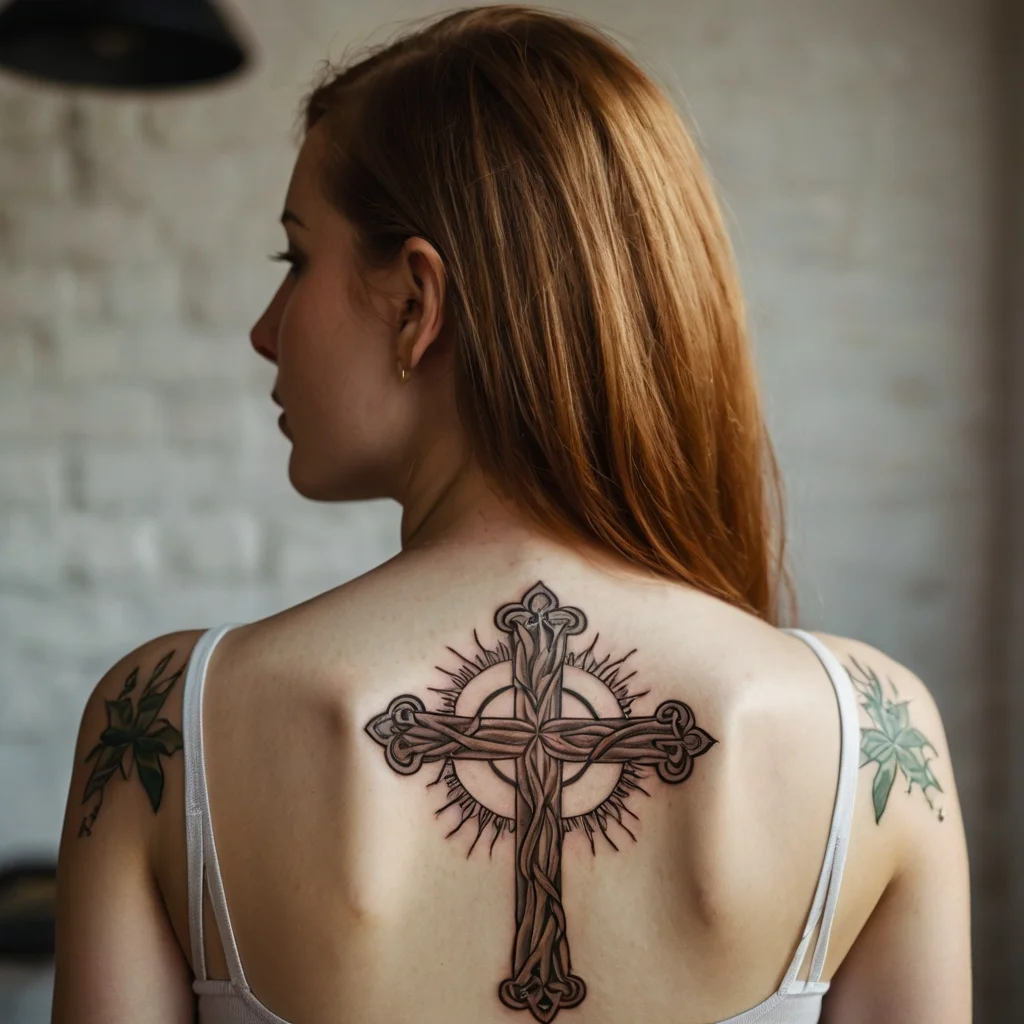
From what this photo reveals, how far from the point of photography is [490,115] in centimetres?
80

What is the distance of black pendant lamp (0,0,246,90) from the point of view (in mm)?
1199

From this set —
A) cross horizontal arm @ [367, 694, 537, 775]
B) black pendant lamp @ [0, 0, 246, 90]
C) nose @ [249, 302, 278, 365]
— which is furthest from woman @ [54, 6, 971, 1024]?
black pendant lamp @ [0, 0, 246, 90]

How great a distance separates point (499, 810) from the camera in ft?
2.39

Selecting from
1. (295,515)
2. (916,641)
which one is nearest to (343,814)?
(295,515)

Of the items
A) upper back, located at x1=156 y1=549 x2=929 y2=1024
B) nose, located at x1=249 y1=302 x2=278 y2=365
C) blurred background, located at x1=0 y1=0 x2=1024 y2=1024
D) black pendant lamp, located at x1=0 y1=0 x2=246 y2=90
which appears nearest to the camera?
upper back, located at x1=156 y1=549 x2=929 y2=1024

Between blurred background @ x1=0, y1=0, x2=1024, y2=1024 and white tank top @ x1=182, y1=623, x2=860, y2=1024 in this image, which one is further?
blurred background @ x1=0, y1=0, x2=1024, y2=1024

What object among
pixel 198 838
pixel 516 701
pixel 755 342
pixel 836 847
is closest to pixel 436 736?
pixel 516 701

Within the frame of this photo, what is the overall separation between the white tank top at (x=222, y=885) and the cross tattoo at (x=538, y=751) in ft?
0.38

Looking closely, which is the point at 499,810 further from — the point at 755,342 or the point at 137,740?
the point at 755,342

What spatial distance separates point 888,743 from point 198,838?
477 mm

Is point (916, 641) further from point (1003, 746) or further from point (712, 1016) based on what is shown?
point (712, 1016)

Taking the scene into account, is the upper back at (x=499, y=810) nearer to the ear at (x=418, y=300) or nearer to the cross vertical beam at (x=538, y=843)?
the cross vertical beam at (x=538, y=843)

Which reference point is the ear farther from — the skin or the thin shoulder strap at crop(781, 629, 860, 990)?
the thin shoulder strap at crop(781, 629, 860, 990)

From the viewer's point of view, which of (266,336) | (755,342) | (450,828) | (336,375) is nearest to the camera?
(450,828)
